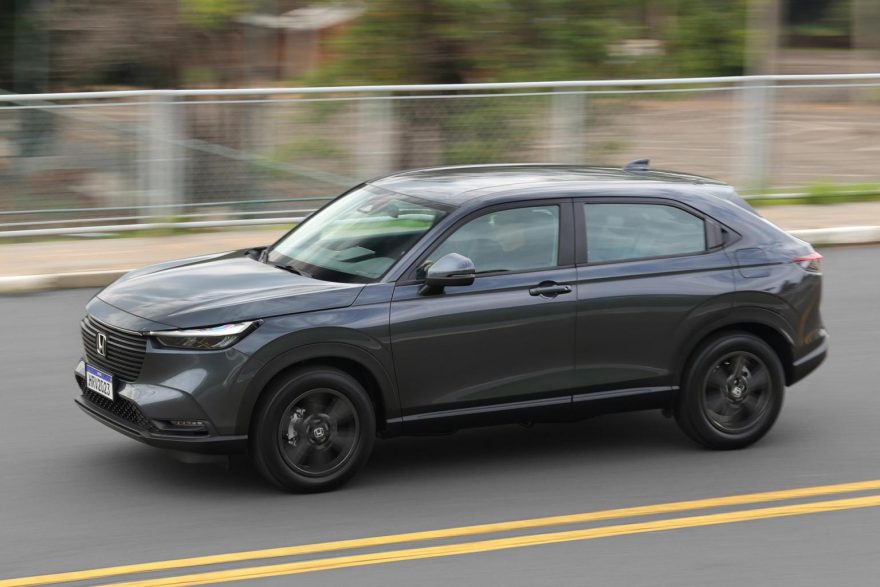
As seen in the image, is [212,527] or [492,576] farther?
[212,527]

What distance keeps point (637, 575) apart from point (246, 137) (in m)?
9.42

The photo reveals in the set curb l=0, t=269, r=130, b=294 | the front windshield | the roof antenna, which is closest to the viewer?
the front windshield

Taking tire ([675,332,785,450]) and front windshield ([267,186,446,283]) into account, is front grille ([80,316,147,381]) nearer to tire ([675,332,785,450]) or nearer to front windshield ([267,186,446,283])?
front windshield ([267,186,446,283])

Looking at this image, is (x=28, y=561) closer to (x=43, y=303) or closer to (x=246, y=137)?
(x=43, y=303)

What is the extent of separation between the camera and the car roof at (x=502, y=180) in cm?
773

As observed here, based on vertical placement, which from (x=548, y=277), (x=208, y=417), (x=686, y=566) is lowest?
(x=686, y=566)

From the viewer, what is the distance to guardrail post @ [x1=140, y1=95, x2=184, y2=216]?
46.9 feet

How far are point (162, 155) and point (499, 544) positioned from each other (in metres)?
8.87

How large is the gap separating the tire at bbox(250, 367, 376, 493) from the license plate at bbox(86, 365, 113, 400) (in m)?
0.80

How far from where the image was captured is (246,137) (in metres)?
14.6

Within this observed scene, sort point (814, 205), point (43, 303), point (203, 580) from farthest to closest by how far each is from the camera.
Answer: point (814, 205) → point (43, 303) → point (203, 580)

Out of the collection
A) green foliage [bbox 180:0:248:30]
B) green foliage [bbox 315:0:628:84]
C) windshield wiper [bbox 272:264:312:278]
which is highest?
green foliage [bbox 180:0:248:30]

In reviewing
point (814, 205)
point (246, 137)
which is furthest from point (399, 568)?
point (814, 205)

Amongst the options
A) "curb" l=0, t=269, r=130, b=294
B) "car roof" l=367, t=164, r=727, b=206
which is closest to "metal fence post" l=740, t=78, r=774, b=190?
"curb" l=0, t=269, r=130, b=294
